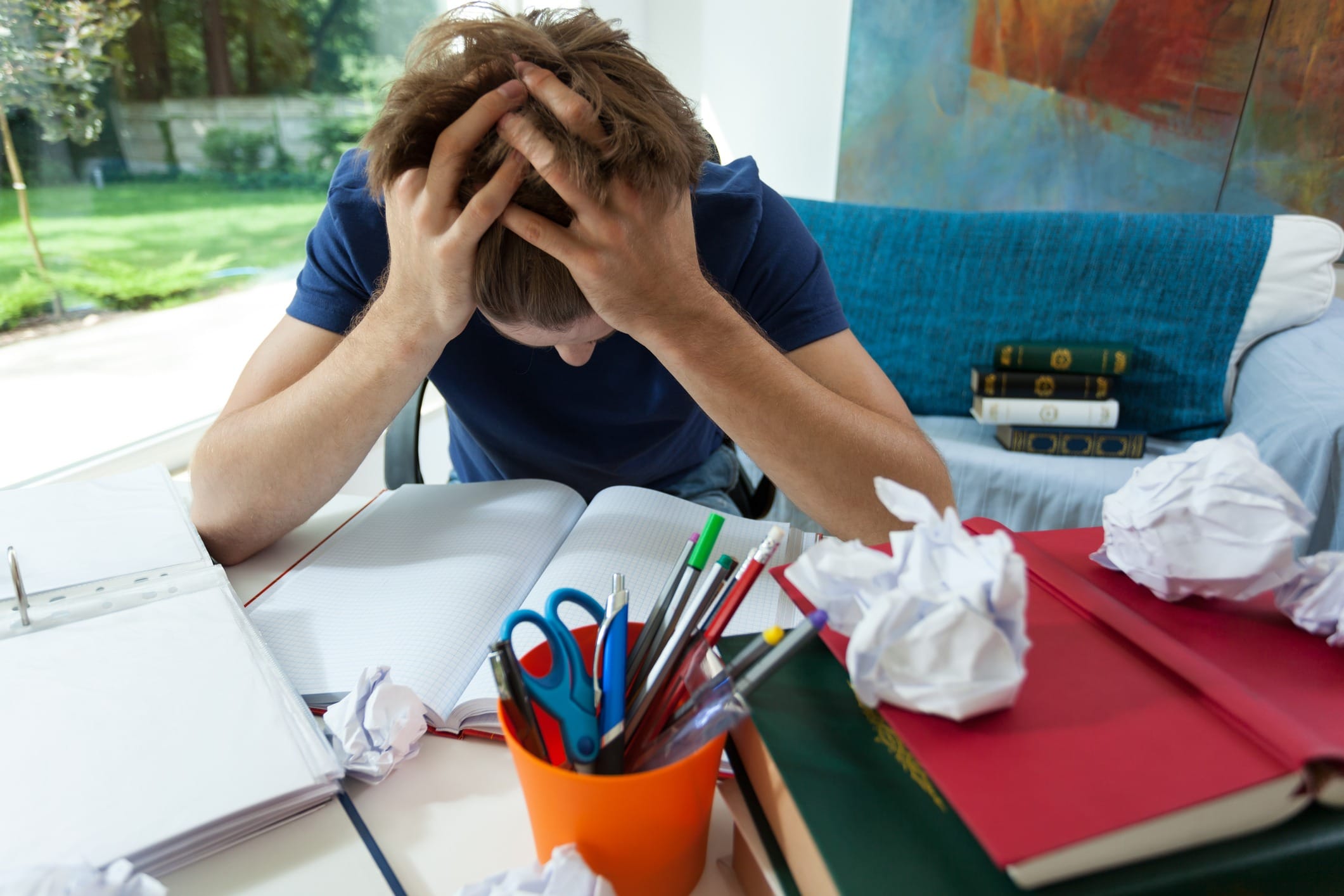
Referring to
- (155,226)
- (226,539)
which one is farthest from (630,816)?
(155,226)

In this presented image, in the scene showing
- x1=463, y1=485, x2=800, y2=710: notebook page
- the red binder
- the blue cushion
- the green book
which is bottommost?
the blue cushion

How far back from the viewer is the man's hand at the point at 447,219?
588mm

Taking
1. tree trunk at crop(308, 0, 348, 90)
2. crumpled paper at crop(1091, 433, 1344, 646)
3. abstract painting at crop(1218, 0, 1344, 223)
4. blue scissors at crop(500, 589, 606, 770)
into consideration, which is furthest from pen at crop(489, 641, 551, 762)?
abstract painting at crop(1218, 0, 1344, 223)

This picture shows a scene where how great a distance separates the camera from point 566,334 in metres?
0.72

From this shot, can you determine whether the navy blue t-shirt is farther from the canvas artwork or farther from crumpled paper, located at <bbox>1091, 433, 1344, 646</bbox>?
the canvas artwork

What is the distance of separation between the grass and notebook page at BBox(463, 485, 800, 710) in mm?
1216

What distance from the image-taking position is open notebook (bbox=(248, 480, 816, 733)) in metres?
0.54

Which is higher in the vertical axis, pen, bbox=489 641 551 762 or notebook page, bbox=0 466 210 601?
pen, bbox=489 641 551 762

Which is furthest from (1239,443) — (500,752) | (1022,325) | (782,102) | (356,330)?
(782,102)

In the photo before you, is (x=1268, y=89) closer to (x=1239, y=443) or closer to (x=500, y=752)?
(x=1239, y=443)

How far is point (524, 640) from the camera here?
1.83ft

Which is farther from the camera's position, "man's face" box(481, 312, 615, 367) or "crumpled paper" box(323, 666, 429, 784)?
"man's face" box(481, 312, 615, 367)

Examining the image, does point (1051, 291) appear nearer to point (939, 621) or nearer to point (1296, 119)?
point (1296, 119)

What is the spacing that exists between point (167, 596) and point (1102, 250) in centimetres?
184
